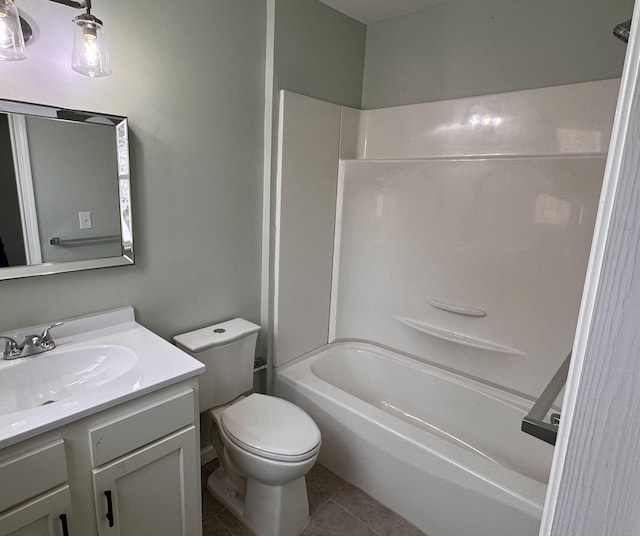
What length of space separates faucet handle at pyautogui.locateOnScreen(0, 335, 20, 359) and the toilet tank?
60 cm

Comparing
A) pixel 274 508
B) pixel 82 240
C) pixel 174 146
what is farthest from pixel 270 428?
pixel 174 146

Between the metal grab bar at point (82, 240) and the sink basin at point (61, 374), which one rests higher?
the metal grab bar at point (82, 240)

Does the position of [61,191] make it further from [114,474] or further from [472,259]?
[472,259]

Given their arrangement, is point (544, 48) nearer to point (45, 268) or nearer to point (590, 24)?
point (590, 24)

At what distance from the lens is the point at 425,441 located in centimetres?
169

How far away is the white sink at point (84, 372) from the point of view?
3.55ft

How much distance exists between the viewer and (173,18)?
1.63 meters

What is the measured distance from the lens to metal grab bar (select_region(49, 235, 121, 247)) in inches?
57.1

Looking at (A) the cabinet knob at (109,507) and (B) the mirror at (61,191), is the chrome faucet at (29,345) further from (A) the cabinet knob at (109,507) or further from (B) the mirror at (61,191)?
(A) the cabinet knob at (109,507)

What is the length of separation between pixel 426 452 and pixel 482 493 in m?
0.25

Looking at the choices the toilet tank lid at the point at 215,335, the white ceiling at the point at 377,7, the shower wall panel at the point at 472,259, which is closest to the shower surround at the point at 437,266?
the shower wall panel at the point at 472,259

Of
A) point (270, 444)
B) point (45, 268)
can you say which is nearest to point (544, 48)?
point (270, 444)

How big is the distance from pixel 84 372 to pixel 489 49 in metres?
2.35

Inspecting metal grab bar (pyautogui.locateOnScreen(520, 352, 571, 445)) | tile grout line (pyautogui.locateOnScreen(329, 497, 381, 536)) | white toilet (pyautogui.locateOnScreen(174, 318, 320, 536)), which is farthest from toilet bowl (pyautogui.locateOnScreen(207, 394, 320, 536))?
metal grab bar (pyautogui.locateOnScreen(520, 352, 571, 445))
